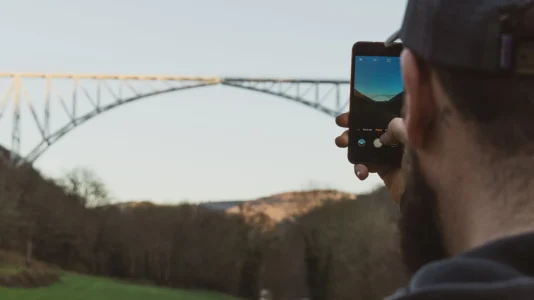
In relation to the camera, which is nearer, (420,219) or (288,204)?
(420,219)

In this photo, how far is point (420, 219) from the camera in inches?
17.4

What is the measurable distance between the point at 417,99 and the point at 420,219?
66mm

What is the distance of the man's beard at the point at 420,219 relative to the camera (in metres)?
0.44

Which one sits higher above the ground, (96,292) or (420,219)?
(420,219)

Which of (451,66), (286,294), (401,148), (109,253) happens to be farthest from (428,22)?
(109,253)

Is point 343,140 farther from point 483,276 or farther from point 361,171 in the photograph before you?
point 483,276

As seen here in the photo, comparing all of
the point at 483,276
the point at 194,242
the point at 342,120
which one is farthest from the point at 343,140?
the point at 194,242

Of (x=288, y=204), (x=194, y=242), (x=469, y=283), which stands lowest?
(x=194, y=242)

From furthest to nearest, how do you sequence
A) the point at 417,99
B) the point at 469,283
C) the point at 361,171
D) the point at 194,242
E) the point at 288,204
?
the point at 194,242 → the point at 288,204 → the point at 361,171 → the point at 417,99 → the point at 469,283

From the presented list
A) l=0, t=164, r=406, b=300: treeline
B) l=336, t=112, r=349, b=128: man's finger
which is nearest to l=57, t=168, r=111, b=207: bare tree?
l=0, t=164, r=406, b=300: treeline

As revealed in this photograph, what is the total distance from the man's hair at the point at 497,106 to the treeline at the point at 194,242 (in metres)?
9.24

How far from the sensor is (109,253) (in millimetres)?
11578

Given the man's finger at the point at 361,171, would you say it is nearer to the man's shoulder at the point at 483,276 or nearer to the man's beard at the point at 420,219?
the man's beard at the point at 420,219

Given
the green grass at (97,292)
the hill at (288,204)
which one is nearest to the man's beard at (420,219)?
the green grass at (97,292)
